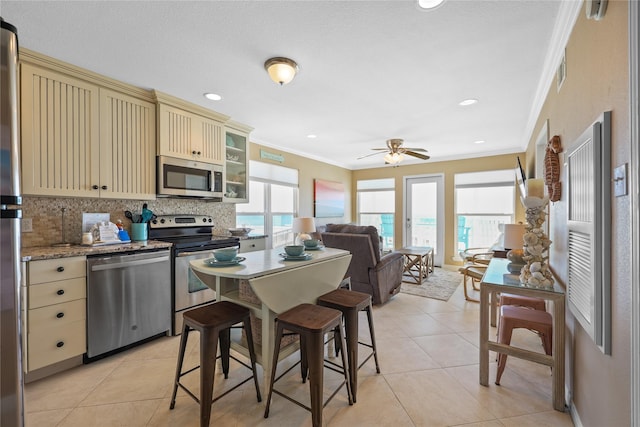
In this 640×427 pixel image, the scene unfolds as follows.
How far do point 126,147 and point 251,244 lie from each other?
1774mm

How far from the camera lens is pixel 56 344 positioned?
2.07 meters

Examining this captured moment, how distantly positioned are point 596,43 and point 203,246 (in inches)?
131

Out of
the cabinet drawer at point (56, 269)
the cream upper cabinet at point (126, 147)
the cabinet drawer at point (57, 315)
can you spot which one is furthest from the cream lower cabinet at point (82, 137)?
the cabinet drawer at point (57, 315)

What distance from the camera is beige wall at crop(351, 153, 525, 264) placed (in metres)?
5.41

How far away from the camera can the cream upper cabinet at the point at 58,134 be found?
2141mm

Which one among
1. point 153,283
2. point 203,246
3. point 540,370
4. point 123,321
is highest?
point 203,246

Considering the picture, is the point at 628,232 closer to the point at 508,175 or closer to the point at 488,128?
the point at 488,128

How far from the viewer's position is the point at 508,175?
542 cm

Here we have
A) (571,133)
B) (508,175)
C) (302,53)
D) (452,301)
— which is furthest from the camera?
(508,175)

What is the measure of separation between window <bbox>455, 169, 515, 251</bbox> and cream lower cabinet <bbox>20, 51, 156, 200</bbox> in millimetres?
5636

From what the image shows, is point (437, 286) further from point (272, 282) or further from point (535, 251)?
point (272, 282)

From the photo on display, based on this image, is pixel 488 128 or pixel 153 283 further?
pixel 488 128

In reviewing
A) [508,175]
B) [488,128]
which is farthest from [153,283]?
[508,175]

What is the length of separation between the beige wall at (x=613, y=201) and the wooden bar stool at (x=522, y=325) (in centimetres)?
18
